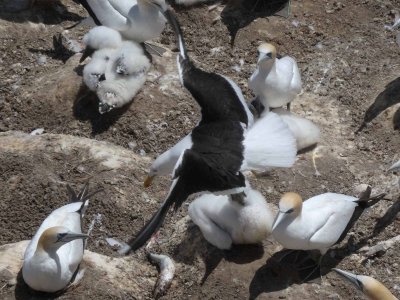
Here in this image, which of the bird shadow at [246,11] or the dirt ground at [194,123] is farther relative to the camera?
the bird shadow at [246,11]

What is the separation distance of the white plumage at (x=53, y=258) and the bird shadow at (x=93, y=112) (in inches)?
79.5

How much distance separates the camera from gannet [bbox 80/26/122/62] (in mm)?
9805

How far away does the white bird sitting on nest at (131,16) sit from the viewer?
9938 millimetres

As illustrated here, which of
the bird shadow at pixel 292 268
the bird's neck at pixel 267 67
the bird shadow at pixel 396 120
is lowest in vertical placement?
the bird shadow at pixel 292 268

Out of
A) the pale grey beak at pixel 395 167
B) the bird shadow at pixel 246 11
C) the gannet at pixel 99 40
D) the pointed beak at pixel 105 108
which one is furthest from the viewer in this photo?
the bird shadow at pixel 246 11

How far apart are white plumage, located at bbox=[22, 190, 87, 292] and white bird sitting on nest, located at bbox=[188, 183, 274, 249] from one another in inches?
37.2

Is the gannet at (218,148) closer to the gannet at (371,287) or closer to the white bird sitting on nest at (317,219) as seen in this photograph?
the white bird sitting on nest at (317,219)

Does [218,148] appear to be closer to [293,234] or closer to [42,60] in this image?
[293,234]

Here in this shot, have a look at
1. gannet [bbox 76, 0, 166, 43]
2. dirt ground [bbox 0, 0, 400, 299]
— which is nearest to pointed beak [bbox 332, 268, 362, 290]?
dirt ground [bbox 0, 0, 400, 299]

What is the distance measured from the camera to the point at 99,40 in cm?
980

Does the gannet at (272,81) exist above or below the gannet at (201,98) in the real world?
below

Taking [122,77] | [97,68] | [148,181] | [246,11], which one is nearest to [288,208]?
[148,181]

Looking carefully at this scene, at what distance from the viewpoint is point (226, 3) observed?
10867 mm

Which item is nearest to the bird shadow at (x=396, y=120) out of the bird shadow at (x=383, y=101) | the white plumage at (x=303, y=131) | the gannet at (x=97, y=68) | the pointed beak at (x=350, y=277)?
the bird shadow at (x=383, y=101)
